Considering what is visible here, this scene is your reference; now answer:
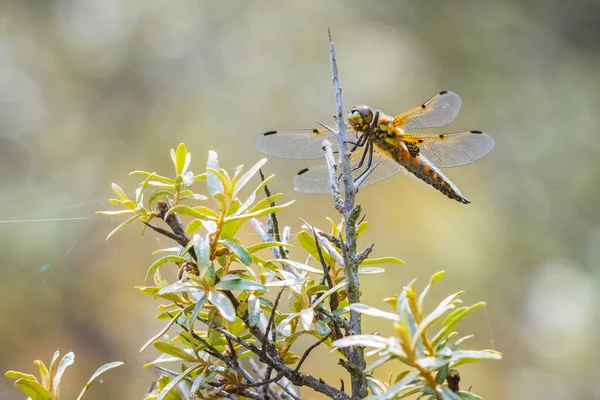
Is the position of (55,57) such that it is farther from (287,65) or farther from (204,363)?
(204,363)

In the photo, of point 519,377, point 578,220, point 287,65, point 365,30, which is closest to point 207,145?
point 287,65

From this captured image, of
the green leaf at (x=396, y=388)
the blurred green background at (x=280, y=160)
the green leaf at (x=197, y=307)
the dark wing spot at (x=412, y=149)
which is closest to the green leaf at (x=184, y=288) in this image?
the green leaf at (x=197, y=307)

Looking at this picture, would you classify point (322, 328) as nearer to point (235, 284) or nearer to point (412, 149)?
point (235, 284)

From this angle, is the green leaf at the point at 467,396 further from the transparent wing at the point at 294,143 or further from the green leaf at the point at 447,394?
the transparent wing at the point at 294,143

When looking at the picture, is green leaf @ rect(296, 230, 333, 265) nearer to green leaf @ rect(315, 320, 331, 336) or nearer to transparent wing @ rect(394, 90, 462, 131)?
green leaf @ rect(315, 320, 331, 336)

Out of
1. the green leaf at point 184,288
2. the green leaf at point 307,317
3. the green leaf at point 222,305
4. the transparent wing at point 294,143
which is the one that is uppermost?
the transparent wing at point 294,143

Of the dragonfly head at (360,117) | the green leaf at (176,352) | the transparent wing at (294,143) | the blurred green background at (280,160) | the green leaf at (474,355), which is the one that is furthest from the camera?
the blurred green background at (280,160)
